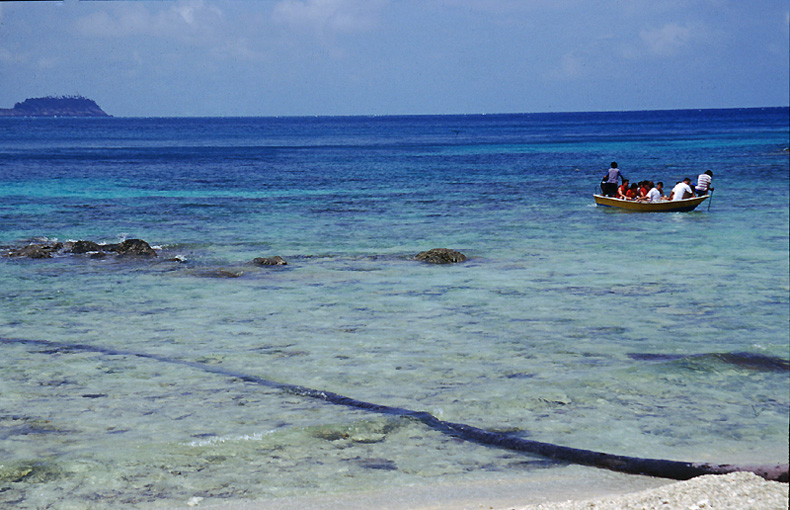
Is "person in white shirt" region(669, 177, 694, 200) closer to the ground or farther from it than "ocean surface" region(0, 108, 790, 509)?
farther from it

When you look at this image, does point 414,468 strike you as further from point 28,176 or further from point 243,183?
point 28,176

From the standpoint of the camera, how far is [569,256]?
734 inches

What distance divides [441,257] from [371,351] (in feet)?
23.8

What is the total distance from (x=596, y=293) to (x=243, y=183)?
29.2m

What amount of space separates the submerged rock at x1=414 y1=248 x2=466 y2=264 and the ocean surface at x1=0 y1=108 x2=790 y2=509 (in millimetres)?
300

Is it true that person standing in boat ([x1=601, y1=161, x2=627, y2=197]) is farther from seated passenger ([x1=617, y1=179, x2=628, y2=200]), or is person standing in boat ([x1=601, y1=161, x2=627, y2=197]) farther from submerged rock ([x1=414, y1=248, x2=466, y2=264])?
submerged rock ([x1=414, y1=248, x2=466, y2=264])

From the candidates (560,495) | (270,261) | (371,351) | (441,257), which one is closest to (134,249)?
(270,261)

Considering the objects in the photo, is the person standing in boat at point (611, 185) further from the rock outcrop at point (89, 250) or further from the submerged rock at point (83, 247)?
the submerged rock at point (83, 247)

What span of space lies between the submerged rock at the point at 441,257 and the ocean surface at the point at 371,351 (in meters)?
0.30

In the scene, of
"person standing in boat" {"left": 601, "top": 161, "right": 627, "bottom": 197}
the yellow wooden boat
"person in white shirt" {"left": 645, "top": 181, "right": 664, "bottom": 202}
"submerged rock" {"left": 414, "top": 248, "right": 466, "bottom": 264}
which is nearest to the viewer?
"submerged rock" {"left": 414, "top": 248, "right": 466, "bottom": 264}

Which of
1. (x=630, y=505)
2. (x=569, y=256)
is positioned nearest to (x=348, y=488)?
(x=630, y=505)

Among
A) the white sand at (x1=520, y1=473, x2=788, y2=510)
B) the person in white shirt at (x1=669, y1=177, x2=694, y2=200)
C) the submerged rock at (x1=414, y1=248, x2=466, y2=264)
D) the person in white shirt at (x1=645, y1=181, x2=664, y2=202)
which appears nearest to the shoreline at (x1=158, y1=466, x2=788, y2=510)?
the white sand at (x1=520, y1=473, x2=788, y2=510)

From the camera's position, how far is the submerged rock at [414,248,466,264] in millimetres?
17747

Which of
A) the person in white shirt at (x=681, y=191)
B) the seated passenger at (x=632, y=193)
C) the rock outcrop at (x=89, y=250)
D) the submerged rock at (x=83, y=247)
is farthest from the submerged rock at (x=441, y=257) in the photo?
the person in white shirt at (x=681, y=191)
